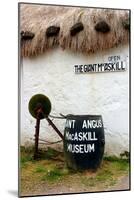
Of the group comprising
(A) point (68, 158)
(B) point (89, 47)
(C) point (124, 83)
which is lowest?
(A) point (68, 158)

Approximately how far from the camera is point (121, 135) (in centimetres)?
383

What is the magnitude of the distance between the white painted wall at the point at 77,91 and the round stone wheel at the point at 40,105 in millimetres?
26

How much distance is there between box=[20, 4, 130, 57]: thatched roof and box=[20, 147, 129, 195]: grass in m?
0.69

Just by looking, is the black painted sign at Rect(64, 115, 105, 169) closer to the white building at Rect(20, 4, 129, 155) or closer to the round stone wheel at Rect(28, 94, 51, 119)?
the white building at Rect(20, 4, 129, 155)

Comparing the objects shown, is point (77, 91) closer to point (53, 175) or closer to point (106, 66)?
point (106, 66)

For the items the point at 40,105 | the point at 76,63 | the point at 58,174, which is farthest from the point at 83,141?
the point at 76,63

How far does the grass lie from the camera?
358 centimetres

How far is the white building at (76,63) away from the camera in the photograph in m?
3.57

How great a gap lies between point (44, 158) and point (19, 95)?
455 mm

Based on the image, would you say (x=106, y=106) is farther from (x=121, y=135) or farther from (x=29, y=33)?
(x=29, y=33)

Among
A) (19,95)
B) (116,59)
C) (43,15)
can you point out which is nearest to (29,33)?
(43,15)

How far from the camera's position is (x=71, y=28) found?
3.66 meters

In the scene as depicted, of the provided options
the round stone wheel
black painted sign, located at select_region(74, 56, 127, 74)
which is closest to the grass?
Answer: the round stone wheel

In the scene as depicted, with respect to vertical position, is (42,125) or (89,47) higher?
(89,47)
